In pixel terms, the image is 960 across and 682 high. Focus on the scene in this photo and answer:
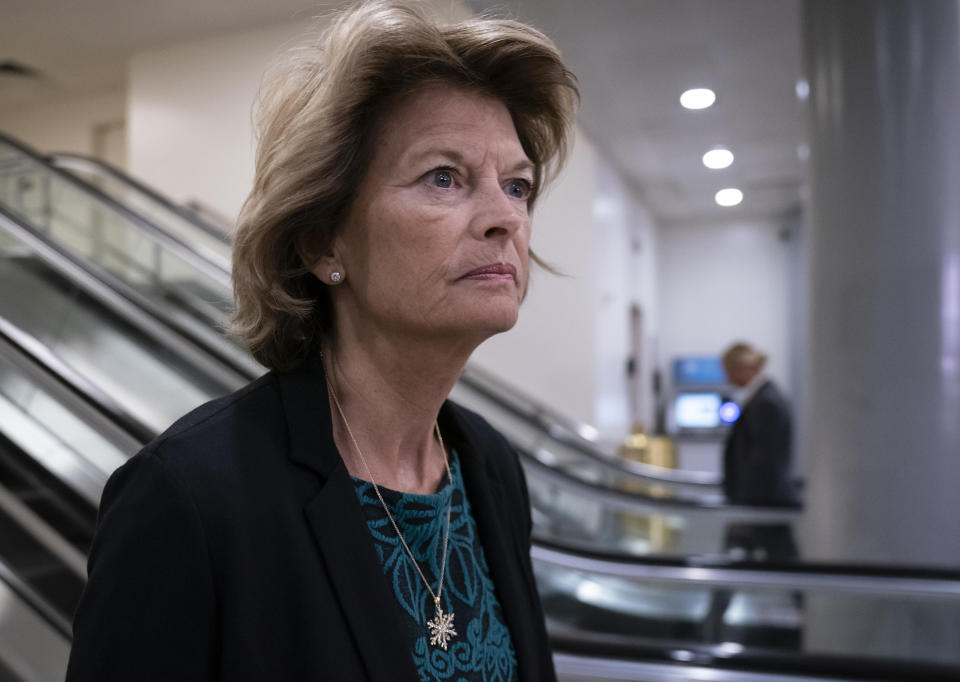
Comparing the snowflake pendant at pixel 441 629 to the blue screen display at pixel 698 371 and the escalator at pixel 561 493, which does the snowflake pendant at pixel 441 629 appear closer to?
the escalator at pixel 561 493

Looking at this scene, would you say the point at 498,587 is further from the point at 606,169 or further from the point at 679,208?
the point at 679,208

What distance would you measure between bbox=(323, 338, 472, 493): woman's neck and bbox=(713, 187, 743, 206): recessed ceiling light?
13090 mm

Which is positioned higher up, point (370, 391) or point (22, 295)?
point (22, 295)

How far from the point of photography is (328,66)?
1289 millimetres

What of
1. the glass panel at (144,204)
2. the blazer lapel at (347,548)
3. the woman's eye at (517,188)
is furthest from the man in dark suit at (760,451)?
the blazer lapel at (347,548)

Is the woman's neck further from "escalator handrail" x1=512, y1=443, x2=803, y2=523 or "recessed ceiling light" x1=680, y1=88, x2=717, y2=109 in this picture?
"recessed ceiling light" x1=680, y1=88, x2=717, y2=109

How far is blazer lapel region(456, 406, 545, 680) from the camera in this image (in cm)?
138

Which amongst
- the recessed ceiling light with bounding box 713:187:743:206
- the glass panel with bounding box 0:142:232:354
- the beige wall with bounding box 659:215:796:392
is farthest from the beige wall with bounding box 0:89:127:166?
the beige wall with bounding box 659:215:796:392

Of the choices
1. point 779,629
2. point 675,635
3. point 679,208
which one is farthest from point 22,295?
point 679,208

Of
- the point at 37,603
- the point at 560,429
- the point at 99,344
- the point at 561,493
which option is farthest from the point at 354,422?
the point at 560,429

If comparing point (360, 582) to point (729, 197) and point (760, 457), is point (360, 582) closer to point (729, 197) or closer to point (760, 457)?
point (760, 457)

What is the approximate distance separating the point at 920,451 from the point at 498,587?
350 centimetres

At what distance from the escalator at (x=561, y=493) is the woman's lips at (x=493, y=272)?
1.75 metres

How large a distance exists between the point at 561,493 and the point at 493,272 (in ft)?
16.3
